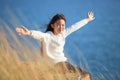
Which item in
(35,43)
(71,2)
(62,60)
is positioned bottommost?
(62,60)

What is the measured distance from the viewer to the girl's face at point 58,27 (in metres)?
2.70

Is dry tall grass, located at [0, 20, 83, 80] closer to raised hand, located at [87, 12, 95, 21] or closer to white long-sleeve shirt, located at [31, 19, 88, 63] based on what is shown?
white long-sleeve shirt, located at [31, 19, 88, 63]

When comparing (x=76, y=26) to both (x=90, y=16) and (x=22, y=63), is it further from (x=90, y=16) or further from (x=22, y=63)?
(x=22, y=63)

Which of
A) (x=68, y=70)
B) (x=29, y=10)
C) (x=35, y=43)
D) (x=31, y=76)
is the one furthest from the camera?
(x=29, y=10)

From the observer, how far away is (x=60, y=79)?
2186 mm

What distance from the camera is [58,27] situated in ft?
8.91

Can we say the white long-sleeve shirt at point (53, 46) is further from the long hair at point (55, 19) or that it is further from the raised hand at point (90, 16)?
the raised hand at point (90, 16)

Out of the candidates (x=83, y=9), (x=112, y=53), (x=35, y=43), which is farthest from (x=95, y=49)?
(x=35, y=43)

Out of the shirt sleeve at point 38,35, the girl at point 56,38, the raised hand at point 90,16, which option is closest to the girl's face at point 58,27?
the girl at point 56,38

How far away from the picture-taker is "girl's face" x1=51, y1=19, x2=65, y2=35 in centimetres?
270

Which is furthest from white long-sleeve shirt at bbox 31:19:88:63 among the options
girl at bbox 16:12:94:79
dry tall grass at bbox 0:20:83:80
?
dry tall grass at bbox 0:20:83:80

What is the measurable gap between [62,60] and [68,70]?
0.49 feet

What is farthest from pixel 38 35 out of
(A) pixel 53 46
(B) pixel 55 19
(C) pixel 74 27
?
(C) pixel 74 27

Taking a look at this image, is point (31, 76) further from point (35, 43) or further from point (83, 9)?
point (83, 9)
